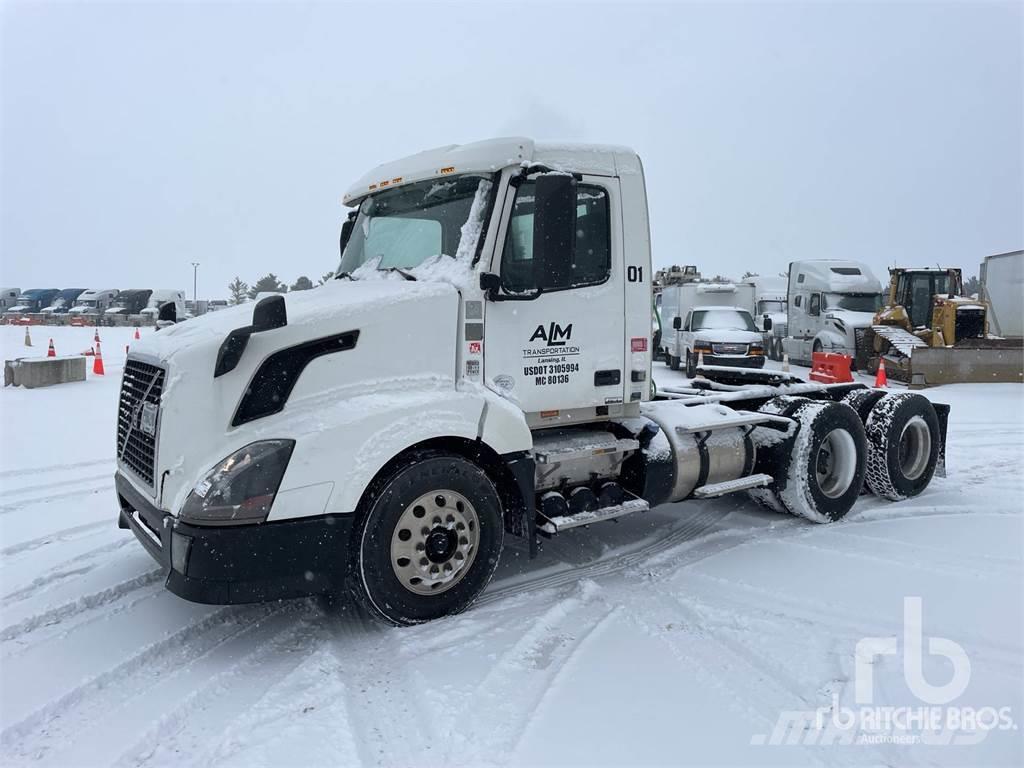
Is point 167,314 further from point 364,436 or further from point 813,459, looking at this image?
point 813,459

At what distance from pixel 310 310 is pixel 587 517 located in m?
2.31

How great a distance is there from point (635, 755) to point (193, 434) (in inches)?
107

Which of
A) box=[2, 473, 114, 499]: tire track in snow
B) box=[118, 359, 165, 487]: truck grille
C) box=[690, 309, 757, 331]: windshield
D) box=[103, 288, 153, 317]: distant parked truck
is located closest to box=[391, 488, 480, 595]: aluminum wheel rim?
box=[118, 359, 165, 487]: truck grille

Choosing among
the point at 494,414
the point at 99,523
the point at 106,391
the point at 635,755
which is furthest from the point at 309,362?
the point at 106,391

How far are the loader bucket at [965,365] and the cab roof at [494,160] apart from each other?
1399cm

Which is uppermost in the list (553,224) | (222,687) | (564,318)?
(553,224)

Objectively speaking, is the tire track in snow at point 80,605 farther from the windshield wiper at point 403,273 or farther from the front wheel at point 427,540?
the windshield wiper at point 403,273

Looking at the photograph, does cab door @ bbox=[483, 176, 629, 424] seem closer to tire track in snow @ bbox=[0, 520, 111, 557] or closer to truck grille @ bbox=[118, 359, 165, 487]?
truck grille @ bbox=[118, 359, 165, 487]

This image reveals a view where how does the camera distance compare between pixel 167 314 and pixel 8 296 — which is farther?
pixel 8 296

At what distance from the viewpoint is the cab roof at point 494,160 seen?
4.84 m

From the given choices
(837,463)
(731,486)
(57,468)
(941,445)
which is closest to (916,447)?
(941,445)

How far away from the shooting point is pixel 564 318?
5.12m

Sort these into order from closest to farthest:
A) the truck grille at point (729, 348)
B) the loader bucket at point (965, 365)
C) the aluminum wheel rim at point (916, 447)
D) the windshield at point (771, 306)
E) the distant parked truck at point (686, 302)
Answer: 1. the aluminum wheel rim at point (916, 447)
2. the loader bucket at point (965, 365)
3. the truck grille at point (729, 348)
4. the distant parked truck at point (686, 302)
5. the windshield at point (771, 306)

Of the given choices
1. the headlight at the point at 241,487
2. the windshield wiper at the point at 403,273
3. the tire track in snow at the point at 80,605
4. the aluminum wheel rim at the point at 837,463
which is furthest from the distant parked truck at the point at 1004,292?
the tire track in snow at the point at 80,605
